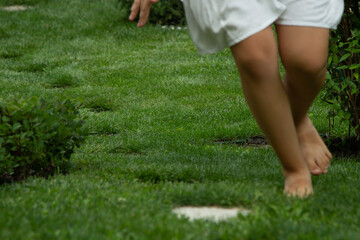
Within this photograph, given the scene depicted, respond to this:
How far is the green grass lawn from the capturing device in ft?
7.73

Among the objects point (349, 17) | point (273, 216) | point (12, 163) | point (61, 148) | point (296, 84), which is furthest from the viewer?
point (349, 17)

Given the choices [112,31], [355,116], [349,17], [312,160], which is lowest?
[112,31]

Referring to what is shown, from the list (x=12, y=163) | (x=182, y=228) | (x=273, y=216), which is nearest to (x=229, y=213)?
(x=273, y=216)

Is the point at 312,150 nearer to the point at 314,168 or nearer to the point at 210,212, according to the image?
the point at 314,168

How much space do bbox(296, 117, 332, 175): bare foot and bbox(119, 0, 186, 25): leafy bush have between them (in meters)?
8.04

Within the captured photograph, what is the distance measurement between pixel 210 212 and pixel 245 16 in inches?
34.1

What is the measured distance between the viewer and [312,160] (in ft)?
10.1

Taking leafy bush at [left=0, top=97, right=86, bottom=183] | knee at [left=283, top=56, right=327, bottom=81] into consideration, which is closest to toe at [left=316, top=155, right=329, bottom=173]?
knee at [left=283, top=56, right=327, bottom=81]

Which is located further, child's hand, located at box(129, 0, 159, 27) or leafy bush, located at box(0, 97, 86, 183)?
leafy bush, located at box(0, 97, 86, 183)

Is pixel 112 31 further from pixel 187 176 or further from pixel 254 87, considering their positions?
pixel 254 87

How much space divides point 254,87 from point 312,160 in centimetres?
63

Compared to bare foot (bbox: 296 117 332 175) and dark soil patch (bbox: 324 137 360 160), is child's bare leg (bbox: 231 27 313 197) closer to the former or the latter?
bare foot (bbox: 296 117 332 175)

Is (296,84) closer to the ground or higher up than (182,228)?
higher up

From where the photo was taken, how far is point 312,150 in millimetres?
3123
